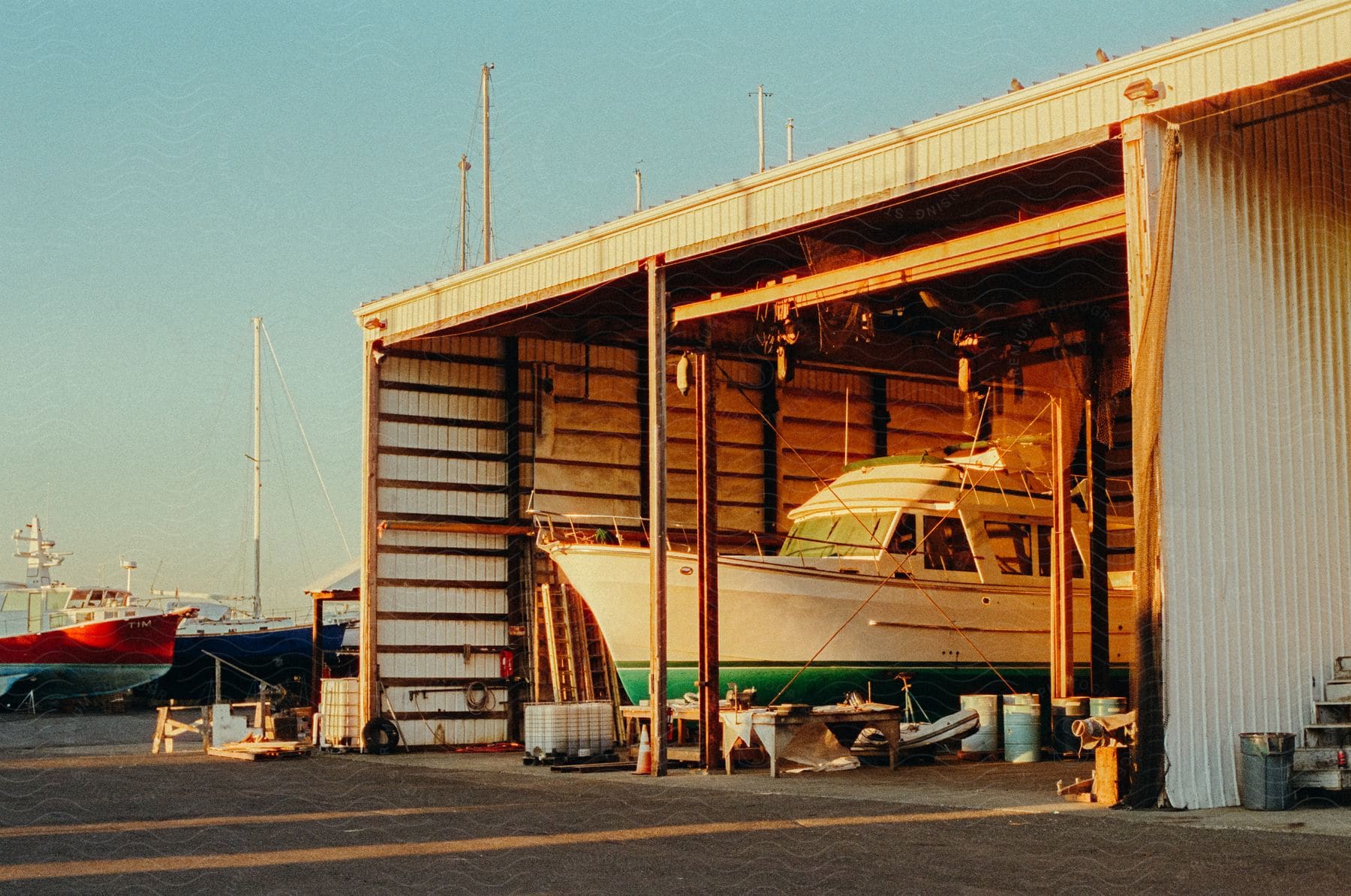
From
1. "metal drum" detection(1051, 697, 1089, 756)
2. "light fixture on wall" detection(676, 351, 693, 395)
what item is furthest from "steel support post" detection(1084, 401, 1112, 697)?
"light fixture on wall" detection(676, 351, 693, 395)

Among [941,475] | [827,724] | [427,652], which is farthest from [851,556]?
[427,652]

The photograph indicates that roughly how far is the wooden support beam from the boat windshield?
448 centimetres

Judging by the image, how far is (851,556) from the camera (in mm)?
22188

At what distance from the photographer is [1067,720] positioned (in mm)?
18312

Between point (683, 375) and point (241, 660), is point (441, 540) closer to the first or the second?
point (683, 375)

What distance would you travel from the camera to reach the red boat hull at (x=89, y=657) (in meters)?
45.6

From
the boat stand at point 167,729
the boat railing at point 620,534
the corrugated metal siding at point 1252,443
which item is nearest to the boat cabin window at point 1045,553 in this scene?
the boat railing at point 620,534

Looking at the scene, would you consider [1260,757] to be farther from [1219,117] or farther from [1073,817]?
[1219,117]

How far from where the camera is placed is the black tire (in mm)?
21672

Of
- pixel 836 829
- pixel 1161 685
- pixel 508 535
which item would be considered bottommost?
pixel 836 829

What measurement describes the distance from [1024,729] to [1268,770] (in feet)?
21.1

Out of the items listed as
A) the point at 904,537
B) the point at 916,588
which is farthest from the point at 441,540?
the point at 916,588

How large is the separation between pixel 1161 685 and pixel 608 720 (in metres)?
8.19

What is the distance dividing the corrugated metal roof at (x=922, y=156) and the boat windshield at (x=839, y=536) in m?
5.80
